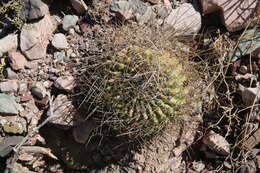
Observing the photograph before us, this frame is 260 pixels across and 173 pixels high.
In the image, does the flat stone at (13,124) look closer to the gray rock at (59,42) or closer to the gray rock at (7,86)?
the gray rock at (7,86)

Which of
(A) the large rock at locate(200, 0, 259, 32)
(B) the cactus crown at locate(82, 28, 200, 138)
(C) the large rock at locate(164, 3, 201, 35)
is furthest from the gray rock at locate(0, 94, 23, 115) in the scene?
(A) the large rock at locate(200, 0, 259, 32)

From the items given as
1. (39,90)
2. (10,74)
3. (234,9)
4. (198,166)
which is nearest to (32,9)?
(10,74)

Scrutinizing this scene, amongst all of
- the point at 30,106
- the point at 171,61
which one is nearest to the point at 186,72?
the point at 171,61

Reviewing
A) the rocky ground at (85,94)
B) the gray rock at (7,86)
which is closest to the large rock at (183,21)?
the rocky ground at (85,94)

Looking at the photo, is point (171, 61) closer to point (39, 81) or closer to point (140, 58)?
point (140, 58)

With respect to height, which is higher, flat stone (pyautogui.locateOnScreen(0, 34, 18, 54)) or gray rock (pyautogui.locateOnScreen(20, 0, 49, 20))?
gray rock (pyautogui.locateOnScreen(20, 0, 49, 20))

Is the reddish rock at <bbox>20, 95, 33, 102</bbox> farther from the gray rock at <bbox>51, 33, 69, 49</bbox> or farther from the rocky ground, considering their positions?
the gray rock at <bbox>51, 33, 69, 49</bbox>
